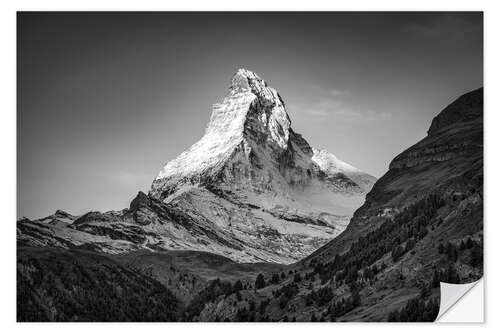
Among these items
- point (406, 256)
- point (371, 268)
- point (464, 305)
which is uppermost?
point (406, 256)

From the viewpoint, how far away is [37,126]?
42906 mm

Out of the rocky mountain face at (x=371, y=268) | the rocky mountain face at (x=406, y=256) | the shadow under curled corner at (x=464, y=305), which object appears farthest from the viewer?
the rocky mountain face at (x=371, y=268)

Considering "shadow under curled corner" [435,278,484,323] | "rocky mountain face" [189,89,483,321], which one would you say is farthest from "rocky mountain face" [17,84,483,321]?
"shadow under curled corner" [435,278,484,323]

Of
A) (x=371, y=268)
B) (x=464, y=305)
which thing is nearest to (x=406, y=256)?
(x=371, y=268)

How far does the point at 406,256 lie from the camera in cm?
5609

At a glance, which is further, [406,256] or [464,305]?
[406,256]

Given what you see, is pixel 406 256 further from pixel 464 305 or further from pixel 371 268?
pixel 464 305

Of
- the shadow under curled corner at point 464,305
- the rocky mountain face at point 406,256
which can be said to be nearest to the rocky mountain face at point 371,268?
the rocky mountain face at point 406,256

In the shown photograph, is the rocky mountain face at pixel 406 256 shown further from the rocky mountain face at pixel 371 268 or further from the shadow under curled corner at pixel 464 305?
the shadow under curled corner at pixel 464 305

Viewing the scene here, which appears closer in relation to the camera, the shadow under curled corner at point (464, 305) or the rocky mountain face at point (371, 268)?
the shadow under curled corner at point (464, 305)

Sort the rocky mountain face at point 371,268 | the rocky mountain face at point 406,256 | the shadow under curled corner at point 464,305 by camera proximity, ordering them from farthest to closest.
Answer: the rocky mountain face at point 371,268 < the rocky mountain face at point 406,256 < the shadow under curled corner at point 464,305

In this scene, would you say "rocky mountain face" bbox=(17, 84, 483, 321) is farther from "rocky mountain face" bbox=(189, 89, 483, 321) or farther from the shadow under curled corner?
the shadow under curled corner

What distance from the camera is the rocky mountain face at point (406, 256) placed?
45.2 meters

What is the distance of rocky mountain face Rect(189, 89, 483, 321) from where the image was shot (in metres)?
45.2
